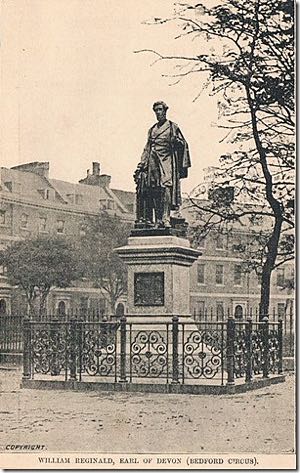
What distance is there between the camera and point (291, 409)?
1131cm

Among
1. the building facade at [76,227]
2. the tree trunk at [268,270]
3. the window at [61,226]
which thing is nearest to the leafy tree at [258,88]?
the tree trunk at [268,270]

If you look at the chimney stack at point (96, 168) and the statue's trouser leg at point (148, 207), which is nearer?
the statue's trouser leg at point (148, 207)

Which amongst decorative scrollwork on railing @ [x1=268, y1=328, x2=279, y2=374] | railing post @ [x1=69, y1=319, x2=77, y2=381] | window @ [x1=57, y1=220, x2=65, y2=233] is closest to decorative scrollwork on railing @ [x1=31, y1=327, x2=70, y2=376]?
railing post @ [x1=69, y1=319, x2=77, y2=381]

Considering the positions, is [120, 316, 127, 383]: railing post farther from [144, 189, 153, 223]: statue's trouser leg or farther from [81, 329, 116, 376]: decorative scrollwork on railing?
[144, 189, 153, 223]: statue's trouser leg

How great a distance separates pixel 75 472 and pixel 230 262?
170 feet

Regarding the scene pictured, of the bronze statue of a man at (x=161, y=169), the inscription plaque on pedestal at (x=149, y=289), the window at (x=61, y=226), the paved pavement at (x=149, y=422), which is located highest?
the window at (x=61, y=226)

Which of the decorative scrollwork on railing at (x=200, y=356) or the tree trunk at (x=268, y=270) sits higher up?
the tree trunk at (x=268, y=270)

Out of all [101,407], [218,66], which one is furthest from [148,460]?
[218,66]

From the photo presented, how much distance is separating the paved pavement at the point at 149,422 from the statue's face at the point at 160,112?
177 inches

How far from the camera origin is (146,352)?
1296 centimetres

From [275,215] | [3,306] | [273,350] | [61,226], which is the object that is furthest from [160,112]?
[61,226]

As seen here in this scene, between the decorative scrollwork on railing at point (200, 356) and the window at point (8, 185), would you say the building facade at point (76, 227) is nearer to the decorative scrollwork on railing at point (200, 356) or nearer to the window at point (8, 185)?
the window at point (8, 185)

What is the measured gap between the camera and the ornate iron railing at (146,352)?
12875 mm

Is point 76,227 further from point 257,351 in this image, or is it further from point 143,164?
point 257,351
